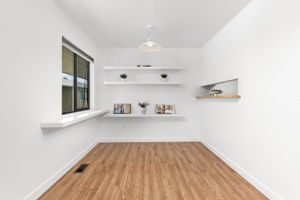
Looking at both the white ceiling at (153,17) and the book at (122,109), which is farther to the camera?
the book at (122,109)

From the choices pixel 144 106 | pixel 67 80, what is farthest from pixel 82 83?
pixel 144 106

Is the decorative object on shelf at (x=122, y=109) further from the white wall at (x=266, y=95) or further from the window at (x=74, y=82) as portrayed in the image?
the white wall at (x=266, y=95)

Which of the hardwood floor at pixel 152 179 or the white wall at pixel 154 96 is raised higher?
the white wall at pixel 154 96

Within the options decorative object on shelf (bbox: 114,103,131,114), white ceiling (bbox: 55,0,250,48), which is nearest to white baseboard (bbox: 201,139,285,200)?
decorative object on shelf (bbox: 114,103,131,114)

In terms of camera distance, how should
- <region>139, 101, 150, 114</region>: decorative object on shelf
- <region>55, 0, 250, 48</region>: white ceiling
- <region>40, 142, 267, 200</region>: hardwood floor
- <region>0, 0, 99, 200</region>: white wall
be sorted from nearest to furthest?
<region>0, 0, 99, 200</region>: white wall, <region>40, 142, 267, 200</region>: hardwood floor, <region>55, 0, 250, 48</region>: white ceiling, <region>139, 101, 150, 114</region>: decorative object on shelf

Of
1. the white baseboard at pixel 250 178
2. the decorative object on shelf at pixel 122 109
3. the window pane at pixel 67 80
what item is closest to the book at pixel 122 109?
the decorative object on shelf at pixel 122 109

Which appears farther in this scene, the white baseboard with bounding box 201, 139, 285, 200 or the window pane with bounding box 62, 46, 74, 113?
the window pane with bounding box 62, 46, 74, 113

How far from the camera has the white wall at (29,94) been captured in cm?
132

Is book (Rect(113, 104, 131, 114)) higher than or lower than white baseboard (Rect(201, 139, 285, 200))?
higher

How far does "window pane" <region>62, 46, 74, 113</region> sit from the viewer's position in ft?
7.94

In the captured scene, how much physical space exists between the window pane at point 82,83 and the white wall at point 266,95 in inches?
111

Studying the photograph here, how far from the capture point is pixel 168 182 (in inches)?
79.0

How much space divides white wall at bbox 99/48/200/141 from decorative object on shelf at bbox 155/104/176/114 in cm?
12

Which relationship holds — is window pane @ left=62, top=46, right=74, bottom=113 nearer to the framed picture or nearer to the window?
the window
